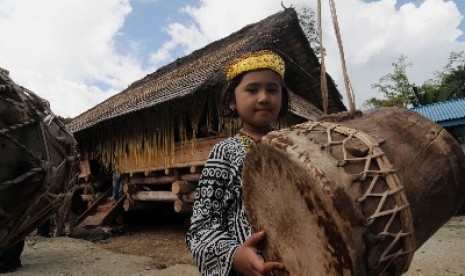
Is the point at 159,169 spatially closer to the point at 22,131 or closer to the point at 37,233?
the point at 37,233

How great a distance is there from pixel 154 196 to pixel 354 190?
25.0 feet

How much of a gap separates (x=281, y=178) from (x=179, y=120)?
6521mm

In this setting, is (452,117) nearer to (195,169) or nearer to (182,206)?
(195,169)

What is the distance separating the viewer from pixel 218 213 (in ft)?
4.87

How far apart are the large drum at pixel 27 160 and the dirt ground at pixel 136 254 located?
334 centimetres

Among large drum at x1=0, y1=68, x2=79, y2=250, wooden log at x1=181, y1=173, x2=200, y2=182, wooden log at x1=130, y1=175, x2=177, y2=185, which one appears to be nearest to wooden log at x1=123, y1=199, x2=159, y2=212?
wooden log at x1=130, y1=175, x2=177, y2=185

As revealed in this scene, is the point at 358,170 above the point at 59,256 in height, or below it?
above

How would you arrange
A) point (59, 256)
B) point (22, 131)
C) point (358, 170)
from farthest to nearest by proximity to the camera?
point (59, 256) < point (22, 131) < point (358, 170)

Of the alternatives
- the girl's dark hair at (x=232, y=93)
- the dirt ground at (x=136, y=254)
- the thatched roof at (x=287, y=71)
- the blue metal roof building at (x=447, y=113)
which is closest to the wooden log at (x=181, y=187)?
the dirt ground at (x=136, y=254)

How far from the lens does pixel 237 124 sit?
22.2ft

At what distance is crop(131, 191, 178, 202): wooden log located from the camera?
7.76 m

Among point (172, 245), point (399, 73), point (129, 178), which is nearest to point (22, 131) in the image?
point (172, 245)

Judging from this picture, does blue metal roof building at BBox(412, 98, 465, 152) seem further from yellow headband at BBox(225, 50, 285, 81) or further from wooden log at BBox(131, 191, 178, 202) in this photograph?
yellow headband at BBox(225, 50, 285, 81)

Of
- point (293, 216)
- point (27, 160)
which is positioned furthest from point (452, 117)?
point (27, 160)
